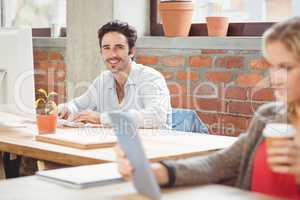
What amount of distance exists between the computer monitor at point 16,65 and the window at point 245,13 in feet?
4.91

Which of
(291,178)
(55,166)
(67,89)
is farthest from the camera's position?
(67,89)

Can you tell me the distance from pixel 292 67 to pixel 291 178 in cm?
33

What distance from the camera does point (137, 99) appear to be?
11.8 ft

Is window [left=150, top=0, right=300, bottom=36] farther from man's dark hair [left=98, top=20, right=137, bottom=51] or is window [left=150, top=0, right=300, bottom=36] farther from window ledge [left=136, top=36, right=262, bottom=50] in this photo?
man's dark hair [left=98, top=20, right=137, bottom=51]

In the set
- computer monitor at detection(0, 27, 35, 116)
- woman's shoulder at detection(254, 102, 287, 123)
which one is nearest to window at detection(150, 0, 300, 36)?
computer monitor at detection(0, 27, 35, 116)

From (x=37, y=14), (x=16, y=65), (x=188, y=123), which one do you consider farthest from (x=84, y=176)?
(x=37, y=14)

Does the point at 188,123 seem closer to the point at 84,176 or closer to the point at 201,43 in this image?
the point at 201,43

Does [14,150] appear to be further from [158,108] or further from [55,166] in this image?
[158,108]

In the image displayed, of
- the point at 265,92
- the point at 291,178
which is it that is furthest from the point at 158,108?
the point at 291,178

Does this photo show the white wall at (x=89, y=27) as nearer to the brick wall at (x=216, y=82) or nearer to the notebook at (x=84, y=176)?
the brick wall at (x=216, y=82)

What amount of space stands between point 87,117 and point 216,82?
1.03 m

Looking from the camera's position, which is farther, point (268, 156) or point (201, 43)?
point (201, 43)

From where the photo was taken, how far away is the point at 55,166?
8.94 feet

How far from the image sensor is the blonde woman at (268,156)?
67.0 inches
